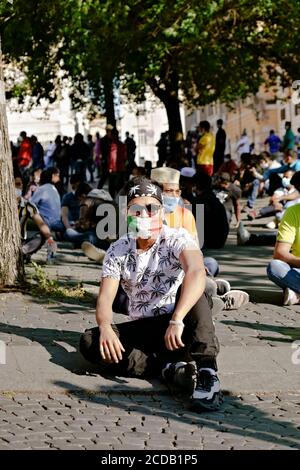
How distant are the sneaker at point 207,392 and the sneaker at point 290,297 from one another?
3734mm

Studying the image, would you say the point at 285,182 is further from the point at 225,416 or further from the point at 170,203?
the point at 225,416

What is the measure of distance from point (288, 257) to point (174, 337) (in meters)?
3.49

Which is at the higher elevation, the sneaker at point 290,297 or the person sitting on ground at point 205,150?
the person sitting on ground at point 205,150

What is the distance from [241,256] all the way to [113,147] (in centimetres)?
1183

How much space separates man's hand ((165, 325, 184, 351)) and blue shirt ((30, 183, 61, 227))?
9.22 meters

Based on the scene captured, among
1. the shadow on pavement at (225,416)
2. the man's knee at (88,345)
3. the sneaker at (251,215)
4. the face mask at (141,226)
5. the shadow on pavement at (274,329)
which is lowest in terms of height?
the sneaker at (251,215)

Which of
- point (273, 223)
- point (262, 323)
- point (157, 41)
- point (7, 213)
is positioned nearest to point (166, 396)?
point (262, 323)

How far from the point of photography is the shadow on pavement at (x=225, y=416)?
586 centimetres

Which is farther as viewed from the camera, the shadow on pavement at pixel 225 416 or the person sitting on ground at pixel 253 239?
the person sitting on ground at pixel 253 239

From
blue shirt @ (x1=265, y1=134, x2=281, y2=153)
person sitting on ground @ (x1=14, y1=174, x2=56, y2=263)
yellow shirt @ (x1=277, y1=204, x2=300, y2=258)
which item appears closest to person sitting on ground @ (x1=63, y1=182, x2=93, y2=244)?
person sitting on ground @ (x1=14, y1=174, x2=56, y2=263)

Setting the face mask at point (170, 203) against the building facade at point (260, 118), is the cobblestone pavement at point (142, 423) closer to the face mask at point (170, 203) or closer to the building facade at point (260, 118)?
the face mask at point (170, 203)

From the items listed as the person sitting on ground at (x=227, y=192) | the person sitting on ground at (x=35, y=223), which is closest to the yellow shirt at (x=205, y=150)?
the person sitting on ground at (x=227, y=192)

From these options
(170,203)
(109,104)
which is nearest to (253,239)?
(170,203)

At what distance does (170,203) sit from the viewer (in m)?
9.95
